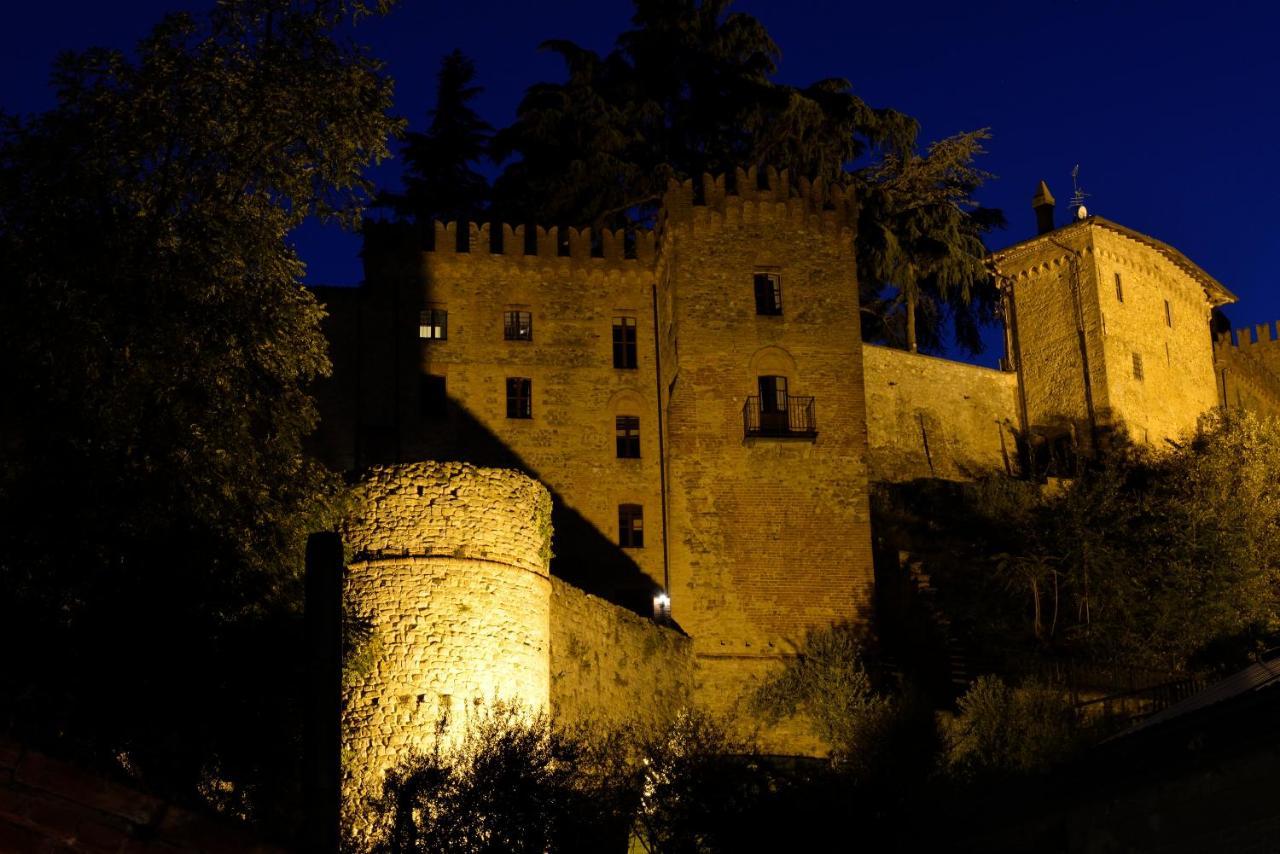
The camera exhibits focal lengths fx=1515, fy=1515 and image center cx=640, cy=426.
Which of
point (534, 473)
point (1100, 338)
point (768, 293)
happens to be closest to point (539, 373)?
point (534, 473)

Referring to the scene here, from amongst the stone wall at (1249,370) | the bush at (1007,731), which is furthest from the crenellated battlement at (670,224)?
the stone wall at (1249,370)

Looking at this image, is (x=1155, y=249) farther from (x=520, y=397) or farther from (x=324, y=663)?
(x=324, y=663)

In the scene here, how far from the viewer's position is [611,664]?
24.9 meters

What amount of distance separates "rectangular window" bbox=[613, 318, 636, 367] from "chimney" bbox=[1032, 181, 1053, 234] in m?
20.1

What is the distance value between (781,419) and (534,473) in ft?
18.7

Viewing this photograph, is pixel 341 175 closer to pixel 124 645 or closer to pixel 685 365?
pixel 124 645

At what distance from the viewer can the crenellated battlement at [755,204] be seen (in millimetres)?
32812

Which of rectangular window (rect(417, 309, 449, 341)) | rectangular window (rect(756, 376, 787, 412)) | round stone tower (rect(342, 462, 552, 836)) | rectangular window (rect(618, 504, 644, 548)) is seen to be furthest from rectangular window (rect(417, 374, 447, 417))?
round stone tower (rect(342, 462, 552, 836))

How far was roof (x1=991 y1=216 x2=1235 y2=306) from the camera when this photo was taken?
47281 mm

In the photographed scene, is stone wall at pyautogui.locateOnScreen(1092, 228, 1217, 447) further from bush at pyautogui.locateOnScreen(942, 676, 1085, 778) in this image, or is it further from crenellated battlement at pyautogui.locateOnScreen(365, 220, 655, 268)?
bush at pyautogui.locateOnScreen(942, 676, 1085, 778)

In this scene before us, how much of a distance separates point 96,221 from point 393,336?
16.5 metres

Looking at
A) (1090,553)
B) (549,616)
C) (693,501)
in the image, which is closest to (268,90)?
(549,616)

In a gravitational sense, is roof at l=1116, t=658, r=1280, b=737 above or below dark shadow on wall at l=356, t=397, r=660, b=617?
below

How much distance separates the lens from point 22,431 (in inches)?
643
